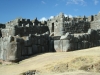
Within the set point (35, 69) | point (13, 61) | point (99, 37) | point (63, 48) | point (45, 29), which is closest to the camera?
point (35, 69)

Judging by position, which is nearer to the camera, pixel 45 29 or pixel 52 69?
pixel 52 69

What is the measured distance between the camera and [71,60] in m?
10.3

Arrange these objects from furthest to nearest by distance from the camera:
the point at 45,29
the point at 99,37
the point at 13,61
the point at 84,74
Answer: the point at 45,29
the point at 99,37
the point at 13,61
the point at 84,74

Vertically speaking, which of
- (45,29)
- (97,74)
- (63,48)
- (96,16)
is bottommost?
(97,74)

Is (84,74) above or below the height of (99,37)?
below

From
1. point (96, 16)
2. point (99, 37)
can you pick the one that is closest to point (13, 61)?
point (99, 37)

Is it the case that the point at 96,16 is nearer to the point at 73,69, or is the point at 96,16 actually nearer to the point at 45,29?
the point at 45,29

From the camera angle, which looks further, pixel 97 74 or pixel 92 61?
pixel 92 61

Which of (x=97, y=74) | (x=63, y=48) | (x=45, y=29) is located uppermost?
(x=45, y=29)

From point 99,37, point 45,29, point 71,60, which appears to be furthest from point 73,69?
point 45,29

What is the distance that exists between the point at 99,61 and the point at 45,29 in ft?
51.3

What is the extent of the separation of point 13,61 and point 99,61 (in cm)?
616

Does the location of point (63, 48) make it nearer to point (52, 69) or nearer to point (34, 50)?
point (34, 50)

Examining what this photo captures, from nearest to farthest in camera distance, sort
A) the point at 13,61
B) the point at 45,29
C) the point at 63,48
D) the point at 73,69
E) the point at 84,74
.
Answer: the point at 84,74, the point at 73,69, the point at 13,61, the point at 63,48, the point at 45,29
